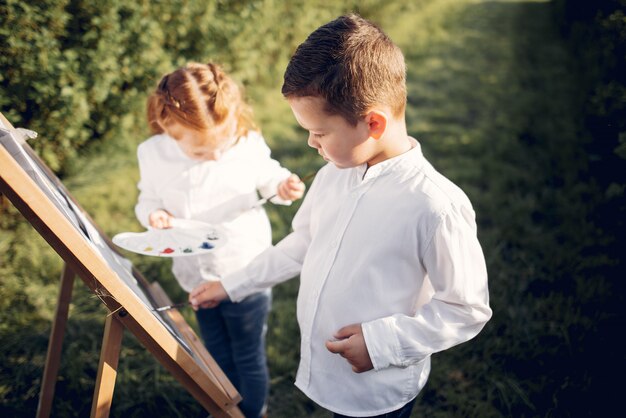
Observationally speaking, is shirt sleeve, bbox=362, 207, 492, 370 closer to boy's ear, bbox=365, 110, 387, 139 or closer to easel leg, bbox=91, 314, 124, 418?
boy's ear, bbox=365, 110, 387, 139

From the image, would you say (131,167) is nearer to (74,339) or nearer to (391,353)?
(74,339)

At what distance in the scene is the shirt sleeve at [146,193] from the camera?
7.11 ft

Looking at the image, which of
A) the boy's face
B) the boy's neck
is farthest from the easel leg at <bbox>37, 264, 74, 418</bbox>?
the boy's neck

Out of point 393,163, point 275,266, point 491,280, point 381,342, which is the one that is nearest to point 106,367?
point 275,266

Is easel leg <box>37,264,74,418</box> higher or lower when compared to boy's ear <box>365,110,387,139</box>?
lower

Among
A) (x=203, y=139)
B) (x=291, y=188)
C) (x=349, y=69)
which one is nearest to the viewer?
(x=349, y=69)

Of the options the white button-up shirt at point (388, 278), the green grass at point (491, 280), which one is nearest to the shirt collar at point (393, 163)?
the white button-up shirt at point (388, 278)

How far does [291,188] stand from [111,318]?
35.6 inches

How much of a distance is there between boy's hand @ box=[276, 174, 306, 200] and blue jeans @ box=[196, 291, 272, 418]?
1.56ft

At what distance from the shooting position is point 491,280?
333cm

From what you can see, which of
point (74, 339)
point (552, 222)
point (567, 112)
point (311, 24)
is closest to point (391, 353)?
point (74, 339)

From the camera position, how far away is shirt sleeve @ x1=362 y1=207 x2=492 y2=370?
4.59ft

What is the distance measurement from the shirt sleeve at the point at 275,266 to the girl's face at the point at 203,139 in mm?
455

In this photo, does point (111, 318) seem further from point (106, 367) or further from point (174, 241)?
point (174, 241)
